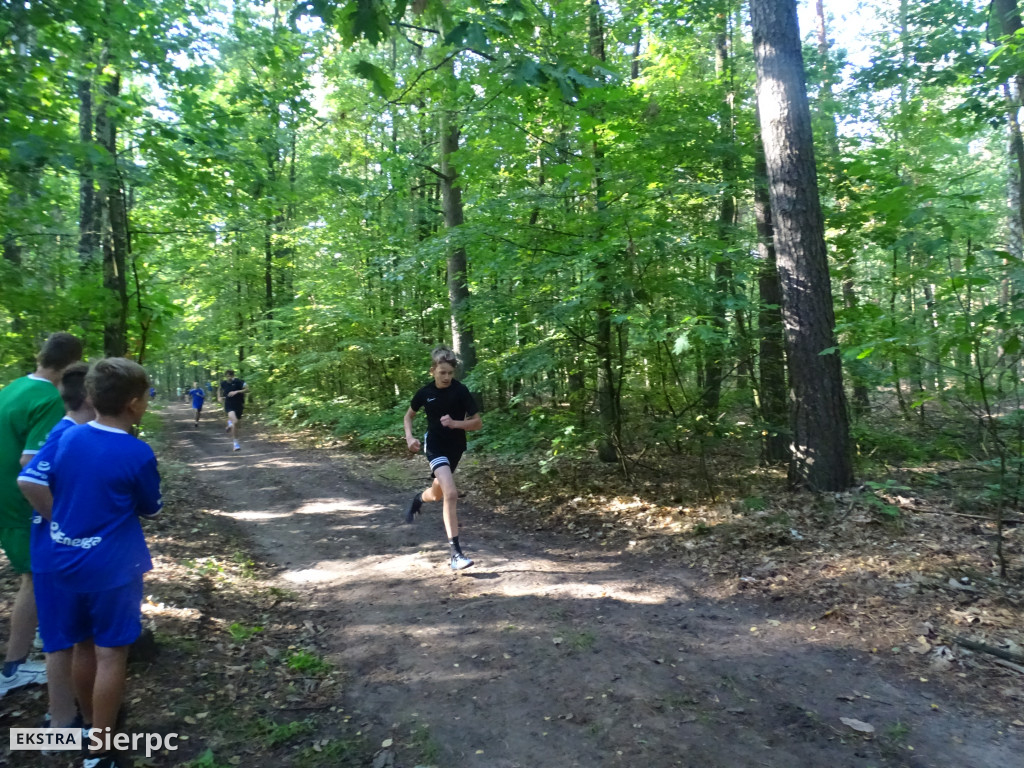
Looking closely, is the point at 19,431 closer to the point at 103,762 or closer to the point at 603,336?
the point at 103,762

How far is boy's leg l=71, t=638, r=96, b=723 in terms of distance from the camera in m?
2.67

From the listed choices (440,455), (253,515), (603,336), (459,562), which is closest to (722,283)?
(603,336)

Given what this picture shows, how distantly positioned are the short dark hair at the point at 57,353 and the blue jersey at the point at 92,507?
920 mm

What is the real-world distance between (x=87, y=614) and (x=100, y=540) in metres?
0.36

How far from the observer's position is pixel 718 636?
4156 mm

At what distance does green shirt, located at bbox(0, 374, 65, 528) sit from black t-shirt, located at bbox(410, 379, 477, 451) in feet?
10.2

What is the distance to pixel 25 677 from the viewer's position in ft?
10.7

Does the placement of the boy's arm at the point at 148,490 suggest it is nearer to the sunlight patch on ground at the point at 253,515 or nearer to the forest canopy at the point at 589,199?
the forest canopy at the point at 589,199

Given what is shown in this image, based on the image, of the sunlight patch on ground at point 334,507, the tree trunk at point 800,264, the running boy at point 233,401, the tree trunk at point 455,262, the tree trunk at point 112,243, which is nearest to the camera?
the tree trunk at point 800,264

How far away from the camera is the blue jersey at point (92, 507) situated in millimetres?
2521

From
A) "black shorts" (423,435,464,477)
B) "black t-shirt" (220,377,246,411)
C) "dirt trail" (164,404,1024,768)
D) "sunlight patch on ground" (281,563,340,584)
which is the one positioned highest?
"black t-shirt" (220,377,246,411)

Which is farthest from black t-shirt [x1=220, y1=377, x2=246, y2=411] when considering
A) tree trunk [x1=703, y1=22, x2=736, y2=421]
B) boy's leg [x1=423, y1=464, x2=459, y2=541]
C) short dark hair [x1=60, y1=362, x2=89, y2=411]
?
short dark hair [x1=60, y1=362, x2=89, y2=411]

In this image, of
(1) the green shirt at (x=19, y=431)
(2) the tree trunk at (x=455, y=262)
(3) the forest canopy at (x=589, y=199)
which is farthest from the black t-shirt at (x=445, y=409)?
(2) the tree trunk at (x=455, y=262)
